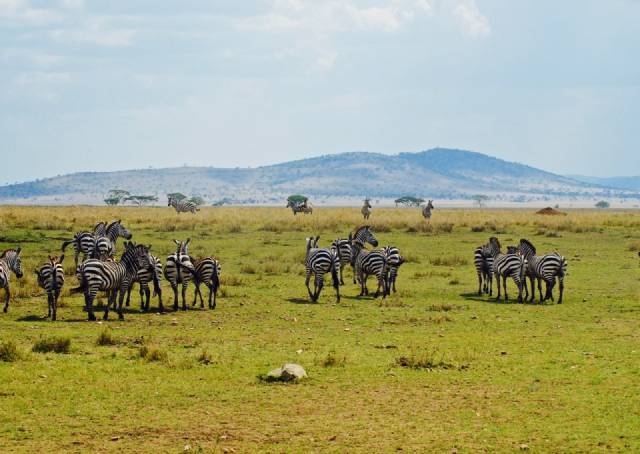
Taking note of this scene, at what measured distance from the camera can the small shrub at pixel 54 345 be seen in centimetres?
1514

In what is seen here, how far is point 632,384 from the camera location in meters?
12.9

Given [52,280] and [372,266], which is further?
[372,266]

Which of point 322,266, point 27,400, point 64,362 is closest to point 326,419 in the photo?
point 27,400

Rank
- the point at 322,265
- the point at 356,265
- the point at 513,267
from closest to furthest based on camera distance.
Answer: the point at 322,265 < the point at 513,267 < the point at 356,265

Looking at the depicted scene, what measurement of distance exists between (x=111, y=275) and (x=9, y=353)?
4465mm

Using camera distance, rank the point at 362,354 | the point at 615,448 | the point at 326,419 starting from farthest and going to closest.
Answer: the point at 362,354
the point at 326,419
the point at 615,448

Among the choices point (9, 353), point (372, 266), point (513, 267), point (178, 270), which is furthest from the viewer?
point (372, 266)

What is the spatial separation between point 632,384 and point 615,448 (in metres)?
3.26

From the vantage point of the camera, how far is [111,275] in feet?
61.2

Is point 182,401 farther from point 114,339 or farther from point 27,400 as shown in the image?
point 114,339

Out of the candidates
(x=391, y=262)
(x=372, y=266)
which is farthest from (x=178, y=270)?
(x=391, y=262)

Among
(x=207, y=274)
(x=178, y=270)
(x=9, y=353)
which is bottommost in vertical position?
(x=9, y=353)

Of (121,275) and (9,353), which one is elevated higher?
(121,275)

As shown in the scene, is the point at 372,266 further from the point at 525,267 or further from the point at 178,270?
the point at 178,270
